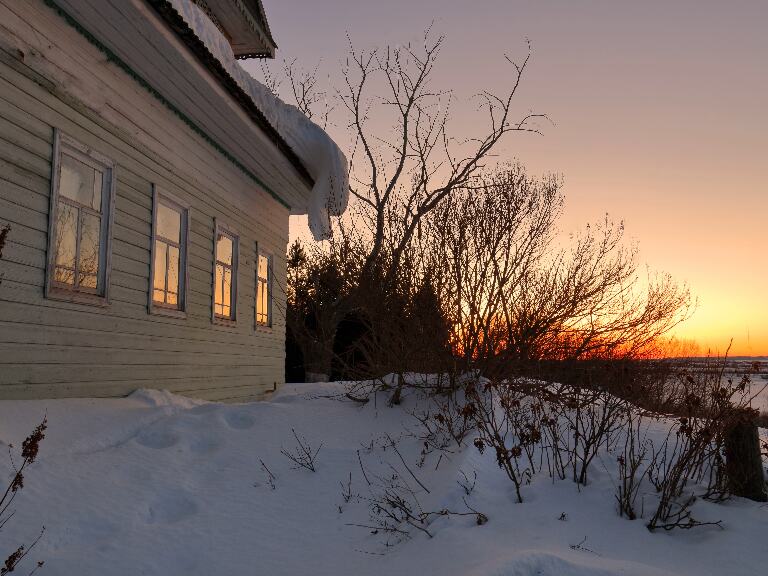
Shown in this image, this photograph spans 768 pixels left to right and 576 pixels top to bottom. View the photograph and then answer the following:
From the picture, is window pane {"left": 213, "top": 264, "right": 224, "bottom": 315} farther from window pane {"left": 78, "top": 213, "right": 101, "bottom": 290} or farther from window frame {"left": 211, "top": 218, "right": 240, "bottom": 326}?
window pane {"left": 78, "top": 213, "right": 101, "bottom": 290}

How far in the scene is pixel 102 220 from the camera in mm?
6434

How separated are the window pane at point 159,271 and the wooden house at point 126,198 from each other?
3 centimetres

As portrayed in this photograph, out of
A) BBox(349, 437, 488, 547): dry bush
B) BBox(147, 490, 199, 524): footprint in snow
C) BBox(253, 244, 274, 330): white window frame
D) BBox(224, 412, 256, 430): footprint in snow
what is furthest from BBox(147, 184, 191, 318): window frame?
BBox(349, 437, 488, 547): dry bush

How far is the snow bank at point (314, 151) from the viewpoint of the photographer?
31.7 ft

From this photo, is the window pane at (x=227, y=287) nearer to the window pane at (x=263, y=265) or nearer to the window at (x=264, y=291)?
the window at (x=264, y=291)

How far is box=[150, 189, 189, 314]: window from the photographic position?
7527 millimetres

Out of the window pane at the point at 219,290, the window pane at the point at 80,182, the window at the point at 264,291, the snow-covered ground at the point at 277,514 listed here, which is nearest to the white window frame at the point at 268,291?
the window at the point at 264,291

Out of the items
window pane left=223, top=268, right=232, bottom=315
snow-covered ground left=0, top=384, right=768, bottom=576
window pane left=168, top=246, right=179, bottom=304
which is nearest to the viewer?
snow-covered ground left=0, top=384, right=768, bottom=576

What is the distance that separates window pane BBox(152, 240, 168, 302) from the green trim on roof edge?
1.79 m

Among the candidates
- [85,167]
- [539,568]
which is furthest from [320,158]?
[539,568]

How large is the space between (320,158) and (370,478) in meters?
7.33

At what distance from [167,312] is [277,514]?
12.8 feet

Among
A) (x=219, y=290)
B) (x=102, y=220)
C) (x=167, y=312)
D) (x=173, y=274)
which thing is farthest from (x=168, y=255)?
(x=219, y=290)

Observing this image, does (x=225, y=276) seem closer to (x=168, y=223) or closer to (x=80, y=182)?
(x=168, y=223)
